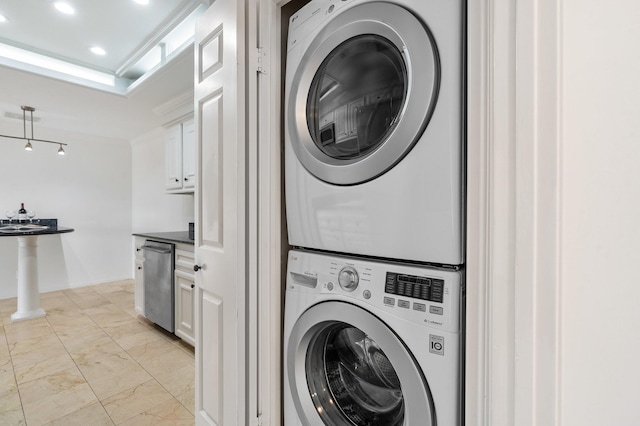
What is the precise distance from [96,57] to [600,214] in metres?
3.57

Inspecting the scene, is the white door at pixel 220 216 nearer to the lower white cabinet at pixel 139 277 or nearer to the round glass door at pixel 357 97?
the round glass door at pixel 357 97

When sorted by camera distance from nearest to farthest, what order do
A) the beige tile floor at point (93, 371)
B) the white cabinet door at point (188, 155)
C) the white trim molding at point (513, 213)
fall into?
the white trim molding at point (513, 213) → the beige tile floor at point (93, 371) → the white cabinet door at point (188, 155)

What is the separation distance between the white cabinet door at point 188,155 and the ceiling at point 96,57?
327 millimetres

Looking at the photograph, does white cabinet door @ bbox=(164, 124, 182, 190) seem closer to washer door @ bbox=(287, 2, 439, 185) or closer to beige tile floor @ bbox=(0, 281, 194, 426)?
beige tile floor @ bbox=(0, 281, 194, 426)

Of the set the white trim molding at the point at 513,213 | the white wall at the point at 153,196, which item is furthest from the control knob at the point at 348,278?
the white wall at the point at 153,196

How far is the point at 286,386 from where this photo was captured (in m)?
1.16

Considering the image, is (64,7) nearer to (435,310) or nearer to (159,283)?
(159,283)

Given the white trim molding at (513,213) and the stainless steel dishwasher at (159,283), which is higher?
the white trim molding at (513,213)

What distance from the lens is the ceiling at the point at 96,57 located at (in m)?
2.06

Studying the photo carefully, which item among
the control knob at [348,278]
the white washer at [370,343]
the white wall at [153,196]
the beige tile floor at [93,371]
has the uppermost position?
the white wall at [153,196]

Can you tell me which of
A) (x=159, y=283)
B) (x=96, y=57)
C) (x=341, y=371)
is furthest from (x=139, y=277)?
(x=341, y=371)

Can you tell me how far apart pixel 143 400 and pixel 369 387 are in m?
1.59

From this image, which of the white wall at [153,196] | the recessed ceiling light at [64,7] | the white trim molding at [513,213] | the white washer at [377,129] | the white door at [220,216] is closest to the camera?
the white trim molding at [513,213]

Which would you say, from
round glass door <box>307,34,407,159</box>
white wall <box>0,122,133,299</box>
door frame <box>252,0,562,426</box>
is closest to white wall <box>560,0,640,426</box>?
door frame <box>252,0,562,426</box>
